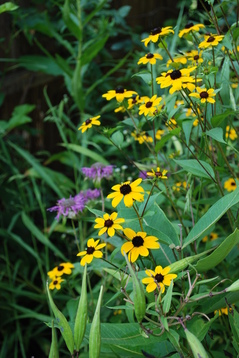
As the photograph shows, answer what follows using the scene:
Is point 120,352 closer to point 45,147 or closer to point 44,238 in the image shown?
point 44,238

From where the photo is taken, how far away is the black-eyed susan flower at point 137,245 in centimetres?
64

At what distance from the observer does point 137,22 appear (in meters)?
3.04

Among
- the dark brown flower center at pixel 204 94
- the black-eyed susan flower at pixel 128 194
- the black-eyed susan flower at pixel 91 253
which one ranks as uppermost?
the dark brown flower center at pixel 204 94

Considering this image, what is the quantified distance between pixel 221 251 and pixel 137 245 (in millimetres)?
111

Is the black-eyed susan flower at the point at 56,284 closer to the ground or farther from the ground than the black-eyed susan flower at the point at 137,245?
closer to the ground

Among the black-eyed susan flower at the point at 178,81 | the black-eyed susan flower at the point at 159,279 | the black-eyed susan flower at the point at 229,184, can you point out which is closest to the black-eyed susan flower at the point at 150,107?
the black-eyed susan flower at the point at 178,81

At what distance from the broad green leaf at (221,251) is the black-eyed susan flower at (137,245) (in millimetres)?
69

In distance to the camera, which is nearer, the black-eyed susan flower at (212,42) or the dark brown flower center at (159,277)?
the dark brown flower center at (159,277)

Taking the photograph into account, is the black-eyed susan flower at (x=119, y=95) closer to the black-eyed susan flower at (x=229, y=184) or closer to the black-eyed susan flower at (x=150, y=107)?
the black-eyed susan flower at (x=150, y=107)

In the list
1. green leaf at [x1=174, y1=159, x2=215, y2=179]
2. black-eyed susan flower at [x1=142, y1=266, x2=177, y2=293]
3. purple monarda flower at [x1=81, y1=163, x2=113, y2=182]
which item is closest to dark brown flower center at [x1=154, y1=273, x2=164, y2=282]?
black-eyed susan flower at [x1=142, y1=266, x2=177, y2=293]

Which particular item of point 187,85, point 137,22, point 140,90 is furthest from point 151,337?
point 137,22

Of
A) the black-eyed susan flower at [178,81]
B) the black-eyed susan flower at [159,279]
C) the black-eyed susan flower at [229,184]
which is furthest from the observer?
the black-eyed susan flower at [229,184]

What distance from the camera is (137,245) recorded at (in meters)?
0.65

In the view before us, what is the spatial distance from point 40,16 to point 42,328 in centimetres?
130
